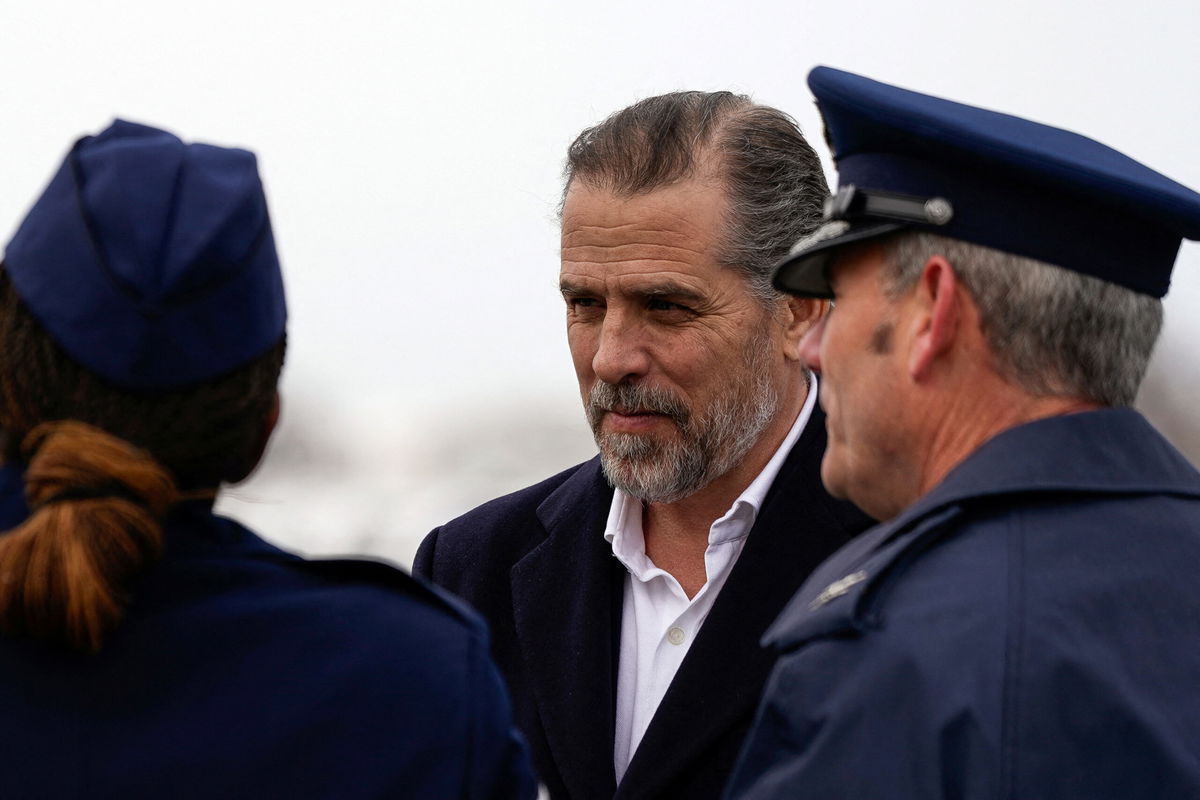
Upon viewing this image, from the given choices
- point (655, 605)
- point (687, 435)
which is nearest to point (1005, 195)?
point (687, 435)

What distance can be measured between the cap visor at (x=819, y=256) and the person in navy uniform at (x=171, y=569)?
0.65 meters

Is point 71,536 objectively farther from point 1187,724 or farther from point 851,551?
point 1187,724

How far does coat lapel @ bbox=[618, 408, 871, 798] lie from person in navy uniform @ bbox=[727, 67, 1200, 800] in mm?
638

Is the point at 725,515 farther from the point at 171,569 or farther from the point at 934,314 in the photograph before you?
the point at 171,569

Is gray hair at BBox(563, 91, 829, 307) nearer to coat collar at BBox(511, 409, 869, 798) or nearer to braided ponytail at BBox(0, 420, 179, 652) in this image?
coat collar at BBox(511, 409, 869, 798)

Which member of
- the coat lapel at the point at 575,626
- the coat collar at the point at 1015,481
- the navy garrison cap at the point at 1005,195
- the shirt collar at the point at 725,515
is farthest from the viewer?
the shirt collar at the point at 725,515

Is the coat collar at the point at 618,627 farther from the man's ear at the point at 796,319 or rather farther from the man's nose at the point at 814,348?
the man's nose at the point at 814,348

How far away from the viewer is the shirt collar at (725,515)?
2.60 metres

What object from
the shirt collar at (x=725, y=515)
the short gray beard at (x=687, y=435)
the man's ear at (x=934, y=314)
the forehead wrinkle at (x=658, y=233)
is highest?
the man's ear at (x=934, y=314)

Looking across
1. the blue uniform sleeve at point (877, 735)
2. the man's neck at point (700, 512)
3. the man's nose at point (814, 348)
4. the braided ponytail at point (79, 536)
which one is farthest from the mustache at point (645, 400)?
the braided ponytail at point (79, 536)

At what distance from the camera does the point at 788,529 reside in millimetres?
2535

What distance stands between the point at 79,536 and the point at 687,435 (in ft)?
5.08

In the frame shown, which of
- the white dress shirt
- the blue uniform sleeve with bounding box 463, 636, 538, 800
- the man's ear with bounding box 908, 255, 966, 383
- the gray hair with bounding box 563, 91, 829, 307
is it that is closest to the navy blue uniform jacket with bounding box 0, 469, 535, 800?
the blue uniform sleeve with bounding box 463, 636, 538, 800

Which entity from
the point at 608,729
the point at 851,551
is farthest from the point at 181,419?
the point at 608,729
